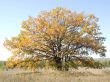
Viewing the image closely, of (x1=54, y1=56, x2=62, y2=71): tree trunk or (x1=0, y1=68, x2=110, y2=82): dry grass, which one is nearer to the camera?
(x1=0, y1=68, x2=110, y2=82): dry grass

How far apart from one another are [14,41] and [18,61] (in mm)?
2441

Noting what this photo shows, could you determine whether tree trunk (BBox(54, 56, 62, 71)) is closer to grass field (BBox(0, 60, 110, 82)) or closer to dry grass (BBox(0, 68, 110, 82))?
grass field (BBox(0, 60, 110, 82))

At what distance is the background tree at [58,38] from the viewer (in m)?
40.1

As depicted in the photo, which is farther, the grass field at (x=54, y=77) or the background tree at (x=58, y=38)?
the background tree at (x=58, y=38)

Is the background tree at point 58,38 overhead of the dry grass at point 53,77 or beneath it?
overhead

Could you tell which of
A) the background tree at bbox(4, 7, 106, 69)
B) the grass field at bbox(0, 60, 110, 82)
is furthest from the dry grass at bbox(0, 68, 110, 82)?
the background tree at bbox(4, 7, 106, 69)

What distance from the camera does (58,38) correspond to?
40562 millimetres

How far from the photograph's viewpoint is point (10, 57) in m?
41.2

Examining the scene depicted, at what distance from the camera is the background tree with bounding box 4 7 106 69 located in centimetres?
4012

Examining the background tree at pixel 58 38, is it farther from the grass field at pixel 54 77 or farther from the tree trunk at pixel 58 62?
the grass field at pixel 54 77

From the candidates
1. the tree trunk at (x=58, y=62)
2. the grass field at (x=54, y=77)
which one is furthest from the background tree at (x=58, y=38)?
the grass field at (x=54, y=77)

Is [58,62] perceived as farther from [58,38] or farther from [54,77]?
[54,77]

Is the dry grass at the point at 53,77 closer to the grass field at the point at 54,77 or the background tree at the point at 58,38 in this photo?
the grass field at the point at 54,77

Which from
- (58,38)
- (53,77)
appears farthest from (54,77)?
(58,38)
